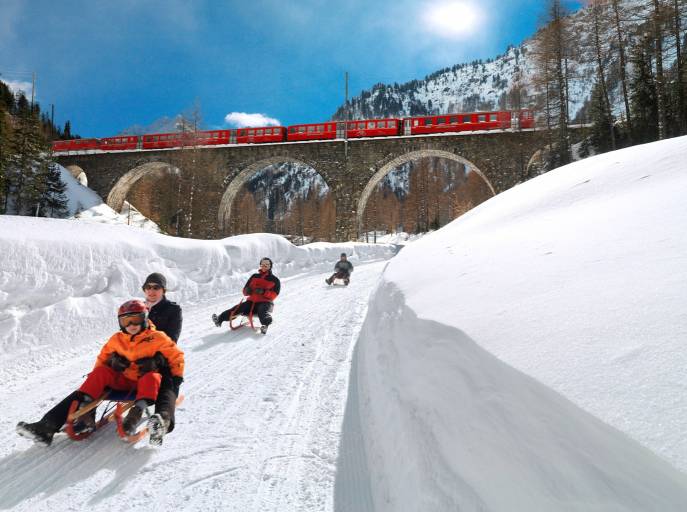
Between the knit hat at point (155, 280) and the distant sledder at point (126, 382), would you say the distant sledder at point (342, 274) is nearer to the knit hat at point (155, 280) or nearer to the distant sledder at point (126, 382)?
the knit hat at point (155, 280)

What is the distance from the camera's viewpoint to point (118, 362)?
2.51m

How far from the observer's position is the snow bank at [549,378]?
90 cm

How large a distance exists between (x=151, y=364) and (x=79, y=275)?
152 inches

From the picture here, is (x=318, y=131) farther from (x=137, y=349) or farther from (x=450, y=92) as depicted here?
(x=450, y=92)

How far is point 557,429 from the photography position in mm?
1059

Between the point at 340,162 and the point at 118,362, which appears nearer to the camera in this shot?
the point at 118,362

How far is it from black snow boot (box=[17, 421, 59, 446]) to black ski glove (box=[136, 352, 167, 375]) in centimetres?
56

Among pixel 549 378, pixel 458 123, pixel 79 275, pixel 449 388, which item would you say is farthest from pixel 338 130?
pixel 549 378

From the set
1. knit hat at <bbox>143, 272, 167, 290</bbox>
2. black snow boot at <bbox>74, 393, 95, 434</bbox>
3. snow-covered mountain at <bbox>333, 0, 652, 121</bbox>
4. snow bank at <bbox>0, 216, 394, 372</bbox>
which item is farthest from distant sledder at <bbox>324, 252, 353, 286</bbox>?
snow-covered mountain at <bbox>333, 0, 652, 121</bbox>

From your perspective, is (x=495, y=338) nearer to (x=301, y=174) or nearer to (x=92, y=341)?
(x=92, y=341)

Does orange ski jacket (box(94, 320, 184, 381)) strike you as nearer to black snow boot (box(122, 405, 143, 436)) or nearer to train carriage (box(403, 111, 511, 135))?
black snow boot (box(122, 405, 143, 436))

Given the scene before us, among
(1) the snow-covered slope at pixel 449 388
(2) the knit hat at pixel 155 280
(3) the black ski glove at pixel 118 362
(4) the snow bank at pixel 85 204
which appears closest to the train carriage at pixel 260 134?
(4) the snow bank at pixel 85 204

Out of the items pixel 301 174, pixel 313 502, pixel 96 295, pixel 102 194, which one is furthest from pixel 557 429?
pixel 301 174

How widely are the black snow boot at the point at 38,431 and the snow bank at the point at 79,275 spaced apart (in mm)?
2336
